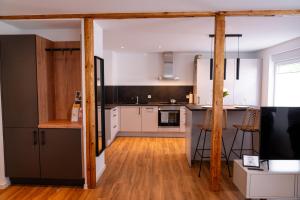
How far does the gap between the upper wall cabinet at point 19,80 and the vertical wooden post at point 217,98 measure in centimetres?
258

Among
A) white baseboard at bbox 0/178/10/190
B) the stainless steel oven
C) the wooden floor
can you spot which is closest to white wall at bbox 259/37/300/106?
the stainless steel oven

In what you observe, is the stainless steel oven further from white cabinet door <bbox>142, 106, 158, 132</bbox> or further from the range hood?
the range hood

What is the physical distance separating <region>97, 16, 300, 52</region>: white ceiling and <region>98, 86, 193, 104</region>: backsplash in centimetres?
209

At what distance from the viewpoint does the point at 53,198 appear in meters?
2.96

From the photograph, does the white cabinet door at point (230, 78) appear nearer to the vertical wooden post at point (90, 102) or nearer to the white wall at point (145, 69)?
the white wall at point (145, 69)

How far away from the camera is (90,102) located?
3.15 metres

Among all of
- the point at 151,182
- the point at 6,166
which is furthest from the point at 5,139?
the point at 151,182

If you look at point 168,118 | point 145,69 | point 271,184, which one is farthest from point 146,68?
point 271,184

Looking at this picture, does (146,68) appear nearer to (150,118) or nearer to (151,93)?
(151,93)

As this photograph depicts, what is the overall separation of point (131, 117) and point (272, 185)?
4.21m

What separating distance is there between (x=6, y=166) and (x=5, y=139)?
0.42 m

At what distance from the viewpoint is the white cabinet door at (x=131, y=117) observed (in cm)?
628

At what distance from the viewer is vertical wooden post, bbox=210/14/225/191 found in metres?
2.95

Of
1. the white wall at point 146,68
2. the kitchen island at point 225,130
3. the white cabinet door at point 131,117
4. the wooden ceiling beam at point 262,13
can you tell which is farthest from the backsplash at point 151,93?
the wooden ceiling beam at point 262,13
